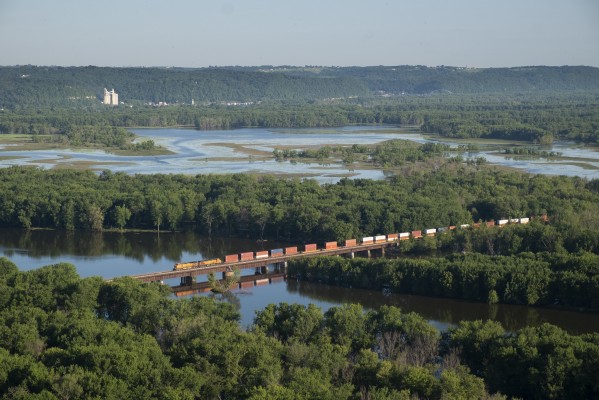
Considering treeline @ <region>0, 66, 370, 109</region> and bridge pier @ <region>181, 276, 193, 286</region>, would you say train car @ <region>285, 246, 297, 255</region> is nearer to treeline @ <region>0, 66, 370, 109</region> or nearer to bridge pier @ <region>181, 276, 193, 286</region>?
bridge pier @ <region>181, 276, 193, 286</region>

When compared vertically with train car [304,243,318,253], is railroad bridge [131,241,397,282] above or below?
below

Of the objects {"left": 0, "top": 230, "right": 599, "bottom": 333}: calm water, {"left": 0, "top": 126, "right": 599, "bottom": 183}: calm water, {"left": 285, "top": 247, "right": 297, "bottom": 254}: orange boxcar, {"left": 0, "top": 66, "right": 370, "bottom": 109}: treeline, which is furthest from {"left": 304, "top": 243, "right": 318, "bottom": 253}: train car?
{"left": 0, "top": 66, "right": 370, "bottom": 109}: treeline

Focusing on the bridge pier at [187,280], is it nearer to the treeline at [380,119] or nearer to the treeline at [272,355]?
the treeline at [272,355]

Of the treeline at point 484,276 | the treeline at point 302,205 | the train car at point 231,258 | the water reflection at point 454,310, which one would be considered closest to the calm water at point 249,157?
the treeline at point 302,205

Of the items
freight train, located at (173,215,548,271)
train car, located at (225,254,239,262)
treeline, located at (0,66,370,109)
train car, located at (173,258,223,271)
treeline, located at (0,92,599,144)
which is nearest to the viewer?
train car, located at (173,258,223,271)

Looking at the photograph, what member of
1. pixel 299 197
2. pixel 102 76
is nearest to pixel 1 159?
pixel 299 197

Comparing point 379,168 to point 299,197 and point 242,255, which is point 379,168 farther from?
point 242,255
